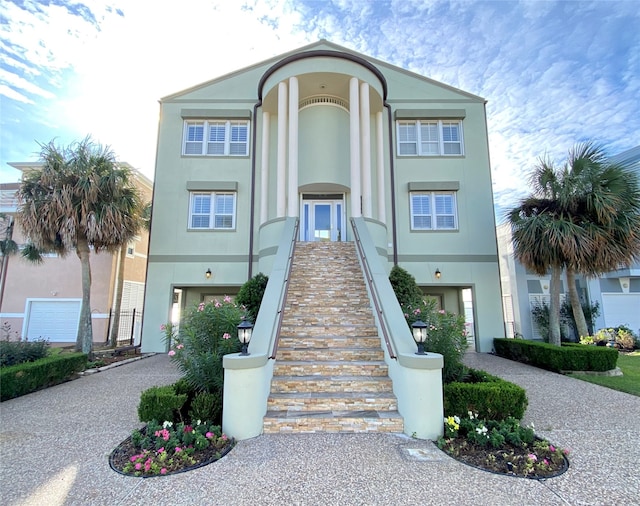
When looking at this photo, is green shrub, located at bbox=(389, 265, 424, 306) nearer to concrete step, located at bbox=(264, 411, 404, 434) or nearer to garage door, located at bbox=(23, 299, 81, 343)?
concrete step, located at bbox=(264, 411, 404, 434)

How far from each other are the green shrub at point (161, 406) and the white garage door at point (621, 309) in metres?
19.3

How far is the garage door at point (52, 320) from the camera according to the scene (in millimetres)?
14398

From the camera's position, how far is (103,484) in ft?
11.4

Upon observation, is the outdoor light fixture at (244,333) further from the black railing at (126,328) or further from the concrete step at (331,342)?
the black railing at (126,328)

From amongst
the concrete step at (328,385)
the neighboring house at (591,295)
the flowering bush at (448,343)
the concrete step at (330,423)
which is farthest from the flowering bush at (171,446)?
the neighboring house at (591,295)

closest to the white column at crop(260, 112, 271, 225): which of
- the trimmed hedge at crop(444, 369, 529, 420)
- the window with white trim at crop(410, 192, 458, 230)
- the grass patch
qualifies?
the window with white trim at crop(410, 192, 458, 230)

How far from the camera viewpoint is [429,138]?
45.8 feet

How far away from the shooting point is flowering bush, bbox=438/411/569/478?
3.71 meters

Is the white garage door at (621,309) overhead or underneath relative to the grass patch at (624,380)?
overhead

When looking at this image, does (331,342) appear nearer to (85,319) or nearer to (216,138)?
(85,319)

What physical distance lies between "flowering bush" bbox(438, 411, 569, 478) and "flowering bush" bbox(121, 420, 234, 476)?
2928 mm

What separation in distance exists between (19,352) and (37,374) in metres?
0.96

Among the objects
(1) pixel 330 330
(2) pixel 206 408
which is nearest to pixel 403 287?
(1) pixel 330 330

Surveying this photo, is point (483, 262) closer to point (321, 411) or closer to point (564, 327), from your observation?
point (564, 327)
